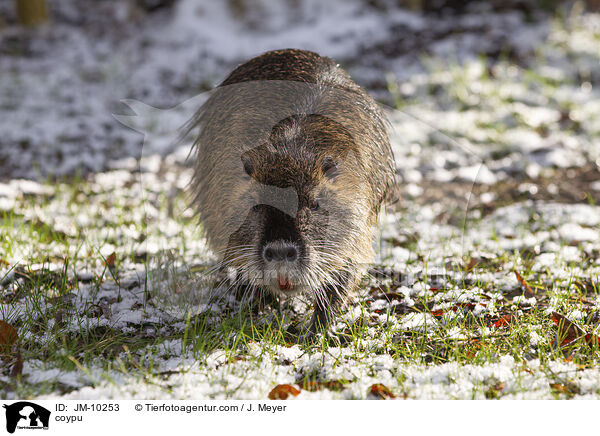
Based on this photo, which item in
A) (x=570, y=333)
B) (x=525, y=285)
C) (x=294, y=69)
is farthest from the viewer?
(x=525, y=285)

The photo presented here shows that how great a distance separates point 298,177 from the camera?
217 cm

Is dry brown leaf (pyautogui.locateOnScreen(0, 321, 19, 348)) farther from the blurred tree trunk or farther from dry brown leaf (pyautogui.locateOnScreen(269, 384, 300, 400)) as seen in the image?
the blurred tree trunk

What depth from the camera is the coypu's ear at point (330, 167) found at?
2.24m

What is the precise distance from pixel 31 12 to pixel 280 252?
699cm

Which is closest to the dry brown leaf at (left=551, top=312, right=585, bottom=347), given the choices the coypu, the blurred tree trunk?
the coypu

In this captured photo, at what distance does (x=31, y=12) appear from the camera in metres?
7.44

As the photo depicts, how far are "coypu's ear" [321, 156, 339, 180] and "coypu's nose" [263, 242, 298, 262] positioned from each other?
0.37 meters

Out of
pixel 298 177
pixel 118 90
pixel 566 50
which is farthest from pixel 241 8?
pixel 298 177

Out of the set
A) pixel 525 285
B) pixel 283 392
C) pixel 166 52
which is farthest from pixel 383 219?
pixel 166 52

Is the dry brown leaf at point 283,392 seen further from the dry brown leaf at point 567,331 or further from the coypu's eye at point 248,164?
the dry brown leaf at point 567,331

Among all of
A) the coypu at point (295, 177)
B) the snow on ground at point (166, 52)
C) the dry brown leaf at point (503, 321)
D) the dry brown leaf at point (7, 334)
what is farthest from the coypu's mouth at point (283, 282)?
the snow on ground at point (166, 52)
